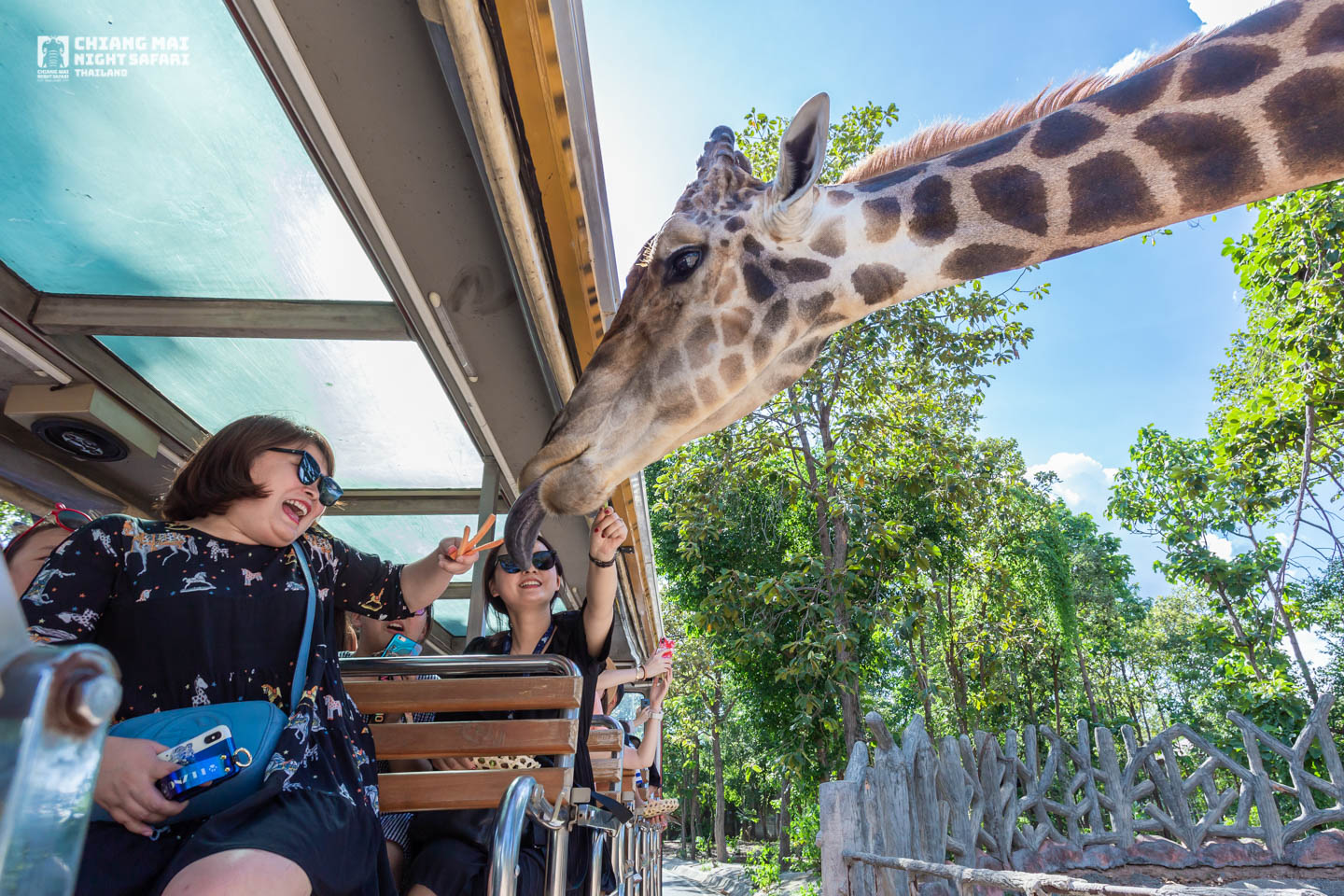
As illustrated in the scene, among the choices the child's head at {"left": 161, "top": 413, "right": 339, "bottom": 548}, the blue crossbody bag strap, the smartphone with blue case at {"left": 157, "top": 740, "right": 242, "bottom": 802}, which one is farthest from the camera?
the child's head at {"left": 161, "top": 413, "right": 339, "bottom": 548}

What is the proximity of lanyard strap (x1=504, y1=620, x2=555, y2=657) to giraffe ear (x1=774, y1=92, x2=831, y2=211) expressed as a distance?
1.62m

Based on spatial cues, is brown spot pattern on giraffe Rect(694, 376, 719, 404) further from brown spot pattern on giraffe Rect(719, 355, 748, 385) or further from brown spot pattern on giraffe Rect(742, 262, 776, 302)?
brown spot pattern on giraffe Rect(742, 262, 776, 302)

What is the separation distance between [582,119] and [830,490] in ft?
24.7

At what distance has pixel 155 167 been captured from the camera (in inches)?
93.9

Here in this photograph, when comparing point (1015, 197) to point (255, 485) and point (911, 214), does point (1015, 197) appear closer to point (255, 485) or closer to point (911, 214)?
point (911, 214)

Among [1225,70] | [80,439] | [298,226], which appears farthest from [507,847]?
[80,439]

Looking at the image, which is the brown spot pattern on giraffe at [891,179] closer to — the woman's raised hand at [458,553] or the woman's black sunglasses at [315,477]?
the woman's raised hand at [458,553]

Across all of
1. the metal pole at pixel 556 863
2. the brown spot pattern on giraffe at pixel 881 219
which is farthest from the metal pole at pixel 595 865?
the brown spot pattern on giraffe at pixel 881 219

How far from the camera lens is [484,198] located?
2.34 m

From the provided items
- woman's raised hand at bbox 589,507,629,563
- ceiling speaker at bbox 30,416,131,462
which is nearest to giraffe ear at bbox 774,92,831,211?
woman's raised hand at bbox 589,507,629,563

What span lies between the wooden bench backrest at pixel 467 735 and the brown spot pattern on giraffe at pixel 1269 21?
2.50 meters

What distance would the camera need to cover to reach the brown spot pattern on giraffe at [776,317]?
2.21m

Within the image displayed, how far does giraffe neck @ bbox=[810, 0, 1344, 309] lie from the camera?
186cm

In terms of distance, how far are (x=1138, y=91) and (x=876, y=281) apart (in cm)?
85
